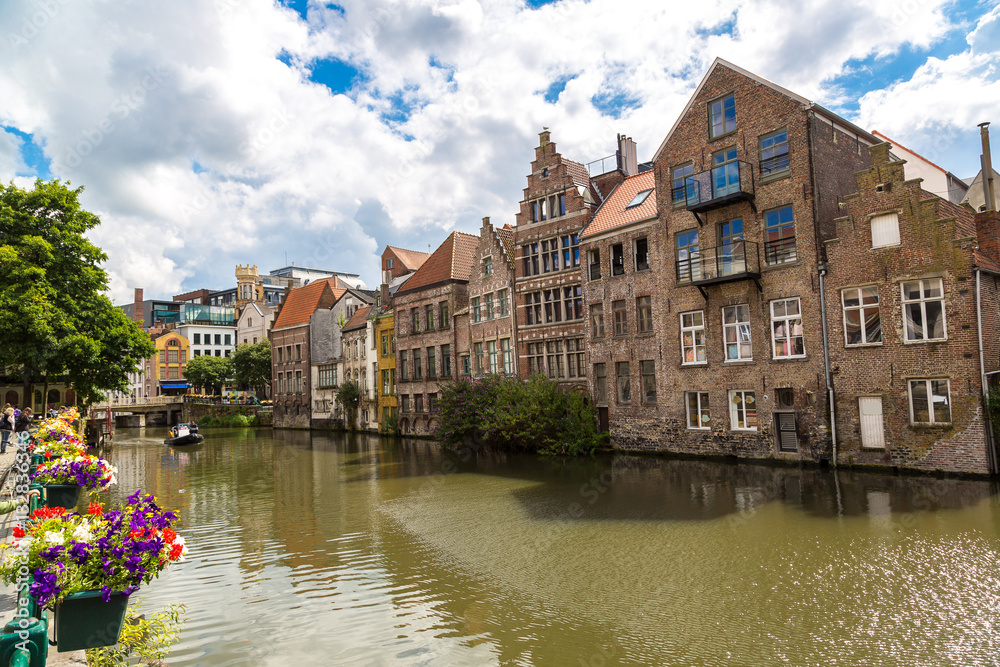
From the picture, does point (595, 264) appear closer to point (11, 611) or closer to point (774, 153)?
point (774, 153)

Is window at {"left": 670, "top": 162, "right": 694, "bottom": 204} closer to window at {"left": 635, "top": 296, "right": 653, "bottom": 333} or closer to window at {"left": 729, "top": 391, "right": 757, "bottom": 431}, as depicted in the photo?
window at {"left": 635, "top": 296, "right": 653, "bottom": 333}

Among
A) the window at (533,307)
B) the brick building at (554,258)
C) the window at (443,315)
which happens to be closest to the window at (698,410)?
the brick building at (554,258)

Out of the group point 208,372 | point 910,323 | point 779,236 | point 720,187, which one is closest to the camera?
point 910,323

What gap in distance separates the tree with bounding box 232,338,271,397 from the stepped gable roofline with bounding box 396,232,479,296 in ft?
108

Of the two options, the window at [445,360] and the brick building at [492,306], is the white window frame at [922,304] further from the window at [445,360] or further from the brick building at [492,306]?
the window at [445,360]

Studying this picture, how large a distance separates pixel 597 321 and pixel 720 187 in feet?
28.7

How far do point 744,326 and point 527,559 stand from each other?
51.2ft

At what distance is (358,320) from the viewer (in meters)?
55.2

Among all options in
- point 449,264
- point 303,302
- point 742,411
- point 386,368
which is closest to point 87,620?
point 742,411

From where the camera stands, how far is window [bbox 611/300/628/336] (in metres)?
29.8

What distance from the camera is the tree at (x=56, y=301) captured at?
2756 centimetres

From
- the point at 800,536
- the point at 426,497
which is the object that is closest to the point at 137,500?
the point at 800,536

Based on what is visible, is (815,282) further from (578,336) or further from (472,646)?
(472,646)

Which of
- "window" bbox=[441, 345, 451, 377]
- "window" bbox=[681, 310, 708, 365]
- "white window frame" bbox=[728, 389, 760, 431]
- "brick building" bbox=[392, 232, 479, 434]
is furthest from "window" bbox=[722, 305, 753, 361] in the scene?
"window" bbox=[441, 345, 451, 377]
